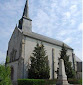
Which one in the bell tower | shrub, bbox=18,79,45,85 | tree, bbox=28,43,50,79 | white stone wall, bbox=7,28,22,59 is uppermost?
the bell tower

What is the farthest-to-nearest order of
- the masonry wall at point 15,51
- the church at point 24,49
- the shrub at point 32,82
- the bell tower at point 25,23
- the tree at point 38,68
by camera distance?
the bell tower at point 25,23 < the church at point 24,49 < the masonry wall at point 15,51 < the tree at point 38,68 < the shrub at point 32,82

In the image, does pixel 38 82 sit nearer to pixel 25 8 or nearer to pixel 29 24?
pixel 29 24

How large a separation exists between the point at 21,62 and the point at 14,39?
7.76m

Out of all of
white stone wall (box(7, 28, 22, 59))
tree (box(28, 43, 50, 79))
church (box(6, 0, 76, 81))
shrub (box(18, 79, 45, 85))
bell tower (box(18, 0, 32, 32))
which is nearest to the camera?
shrub (box(18, 79, 45, 85))

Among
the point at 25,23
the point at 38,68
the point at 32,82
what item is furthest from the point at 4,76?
the point at 25,23

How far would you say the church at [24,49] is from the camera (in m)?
22.2

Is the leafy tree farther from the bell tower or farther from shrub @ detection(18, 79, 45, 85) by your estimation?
the bell tower

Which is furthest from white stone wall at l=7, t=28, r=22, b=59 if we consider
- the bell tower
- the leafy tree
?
the leafy tree

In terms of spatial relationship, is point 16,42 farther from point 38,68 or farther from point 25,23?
point 38,68

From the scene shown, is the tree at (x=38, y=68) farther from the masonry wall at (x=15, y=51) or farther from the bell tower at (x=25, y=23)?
the bell tower at (x=25, y=23)

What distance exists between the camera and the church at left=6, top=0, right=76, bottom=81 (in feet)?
72.9

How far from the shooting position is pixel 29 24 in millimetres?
29734

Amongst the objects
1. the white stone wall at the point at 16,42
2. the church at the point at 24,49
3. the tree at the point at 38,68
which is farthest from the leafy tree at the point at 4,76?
the white stone wall at the point at 16,42

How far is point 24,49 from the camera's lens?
23547 millimetres
